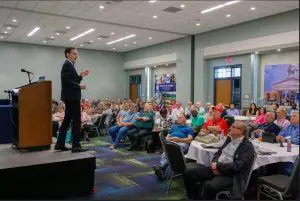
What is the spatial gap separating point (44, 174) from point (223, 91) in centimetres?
837

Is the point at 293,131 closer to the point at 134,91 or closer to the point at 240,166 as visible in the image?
the point at 240,166

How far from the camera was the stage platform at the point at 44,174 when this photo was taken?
271cm

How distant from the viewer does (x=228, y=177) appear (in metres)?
2.79

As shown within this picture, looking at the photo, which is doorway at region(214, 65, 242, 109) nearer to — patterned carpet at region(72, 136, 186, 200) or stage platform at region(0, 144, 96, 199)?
patterned carpet at region(72, 136, 186, 200)

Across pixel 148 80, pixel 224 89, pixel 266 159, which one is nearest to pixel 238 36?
pixel 224 89

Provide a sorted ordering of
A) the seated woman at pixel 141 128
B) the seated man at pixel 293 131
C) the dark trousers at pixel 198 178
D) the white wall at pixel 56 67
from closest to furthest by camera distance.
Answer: the seated man at pixel 293 131
the dark trousers at pixel 198 178
the seated woman at pixel 141 128
the white wall at pixel 56 67

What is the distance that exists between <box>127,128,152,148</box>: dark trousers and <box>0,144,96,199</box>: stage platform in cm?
302

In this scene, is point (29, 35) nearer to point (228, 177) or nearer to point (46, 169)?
point (46, 169)

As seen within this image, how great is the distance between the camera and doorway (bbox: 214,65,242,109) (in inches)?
382

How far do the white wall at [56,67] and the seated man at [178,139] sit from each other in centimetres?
904

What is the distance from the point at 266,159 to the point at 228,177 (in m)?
0.62

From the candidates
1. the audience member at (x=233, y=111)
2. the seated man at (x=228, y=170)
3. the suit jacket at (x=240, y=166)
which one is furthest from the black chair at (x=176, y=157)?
the audience member at (x=233, y=111)

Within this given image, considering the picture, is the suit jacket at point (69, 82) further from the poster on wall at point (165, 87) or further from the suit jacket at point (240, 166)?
the poster on wall at point (165, 87)

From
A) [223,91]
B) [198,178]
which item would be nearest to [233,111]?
[223,91]
